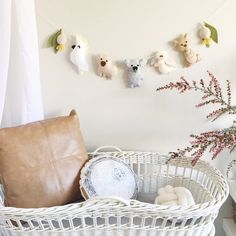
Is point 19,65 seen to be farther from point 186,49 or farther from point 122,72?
point 186,49

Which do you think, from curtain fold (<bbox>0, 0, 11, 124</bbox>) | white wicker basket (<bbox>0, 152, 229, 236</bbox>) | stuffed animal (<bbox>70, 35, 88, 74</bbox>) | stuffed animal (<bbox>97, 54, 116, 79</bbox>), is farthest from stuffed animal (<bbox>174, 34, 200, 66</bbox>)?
curtain fold (<bbox>0, 0, 11, 124</bbox>)

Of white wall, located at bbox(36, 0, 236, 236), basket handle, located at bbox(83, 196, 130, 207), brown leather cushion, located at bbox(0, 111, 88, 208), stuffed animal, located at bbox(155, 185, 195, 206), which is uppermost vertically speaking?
white wall, located at bbox(36, 0, 236, 236)

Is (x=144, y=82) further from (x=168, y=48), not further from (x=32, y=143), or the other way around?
(x=32, y=143)

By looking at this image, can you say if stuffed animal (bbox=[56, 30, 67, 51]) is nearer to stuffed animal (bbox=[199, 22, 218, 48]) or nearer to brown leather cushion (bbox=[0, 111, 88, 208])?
brown leather cushion (bbox=[0, 111, 88, 208])

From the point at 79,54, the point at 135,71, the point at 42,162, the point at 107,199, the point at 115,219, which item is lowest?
the point at 115,219

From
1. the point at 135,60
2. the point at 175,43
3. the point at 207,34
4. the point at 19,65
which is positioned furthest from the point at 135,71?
the point at 19,65

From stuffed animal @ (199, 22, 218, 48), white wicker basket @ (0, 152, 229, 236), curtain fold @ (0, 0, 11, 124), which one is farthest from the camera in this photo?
stuffed animal @ (199, 22, 218, 48)

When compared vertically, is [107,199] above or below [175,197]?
above

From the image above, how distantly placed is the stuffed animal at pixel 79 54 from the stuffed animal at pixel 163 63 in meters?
0.33

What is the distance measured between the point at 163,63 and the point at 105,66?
0.28 m

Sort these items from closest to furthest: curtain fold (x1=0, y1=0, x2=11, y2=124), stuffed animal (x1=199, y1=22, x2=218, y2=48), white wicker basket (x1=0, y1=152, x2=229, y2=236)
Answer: white wicker basket (x1=0, y1=152, x2=229, y2=236), curtain fold (x1=0, y1=0, x2=11, y2=124), stuffed animal (x1=199, y1=22, x2=218, y2=48)

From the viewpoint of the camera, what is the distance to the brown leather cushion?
4.56ft

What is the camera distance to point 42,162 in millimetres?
1453

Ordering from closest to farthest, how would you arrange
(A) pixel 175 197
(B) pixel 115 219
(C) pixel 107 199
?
(C) pixel 107 199 < (B) pixel 115 219 < (A) pixel 175 197
